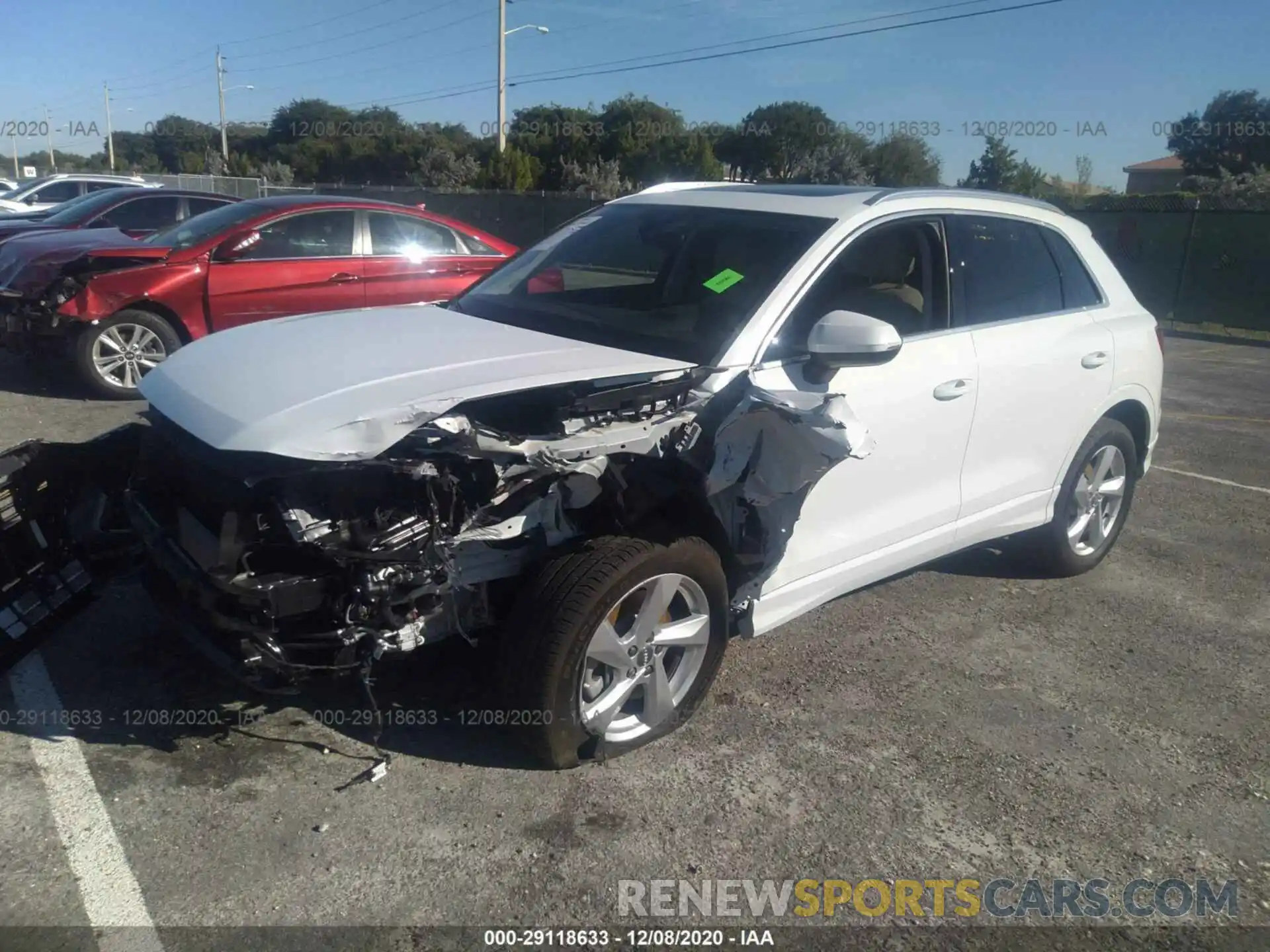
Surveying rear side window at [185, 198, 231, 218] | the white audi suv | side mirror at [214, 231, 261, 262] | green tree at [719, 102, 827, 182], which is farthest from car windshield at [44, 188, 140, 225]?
green tree at [719, 102, 827, 182]

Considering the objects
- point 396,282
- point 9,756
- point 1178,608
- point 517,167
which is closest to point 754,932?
point 9,756

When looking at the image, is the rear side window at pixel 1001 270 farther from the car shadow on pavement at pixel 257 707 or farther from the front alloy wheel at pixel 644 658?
the car shadow on pavement at pixel 257 707

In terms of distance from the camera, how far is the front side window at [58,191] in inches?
851

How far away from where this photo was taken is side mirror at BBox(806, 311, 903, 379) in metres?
3.32

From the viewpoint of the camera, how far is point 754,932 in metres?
2.70

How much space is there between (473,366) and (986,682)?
8.01ft

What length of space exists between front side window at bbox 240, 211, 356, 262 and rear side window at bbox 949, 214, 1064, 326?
5834mm

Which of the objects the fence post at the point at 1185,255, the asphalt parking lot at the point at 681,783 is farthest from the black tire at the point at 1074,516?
the fence post at the point at 1185,255

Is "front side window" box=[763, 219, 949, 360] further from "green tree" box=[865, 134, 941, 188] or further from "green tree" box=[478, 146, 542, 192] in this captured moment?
"green tree" box=[865, 134, 941, 188]

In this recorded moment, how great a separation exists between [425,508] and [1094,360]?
11.3 ft

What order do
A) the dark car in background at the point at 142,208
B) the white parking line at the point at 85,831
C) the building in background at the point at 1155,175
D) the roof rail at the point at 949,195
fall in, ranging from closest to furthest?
the white parking line at the point at 85,831
the roof rail at the point at 949,195
the dark car in background at the point at 142,208
the building in background at the point at 1155,175

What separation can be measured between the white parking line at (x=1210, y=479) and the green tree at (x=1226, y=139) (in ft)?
144

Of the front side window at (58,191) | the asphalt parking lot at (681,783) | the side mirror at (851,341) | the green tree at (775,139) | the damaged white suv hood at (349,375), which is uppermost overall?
the green tree at (775,139)

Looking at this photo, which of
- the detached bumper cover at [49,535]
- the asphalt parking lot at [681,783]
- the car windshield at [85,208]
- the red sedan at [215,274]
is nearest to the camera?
the asphalt parking lot at [681,783]
